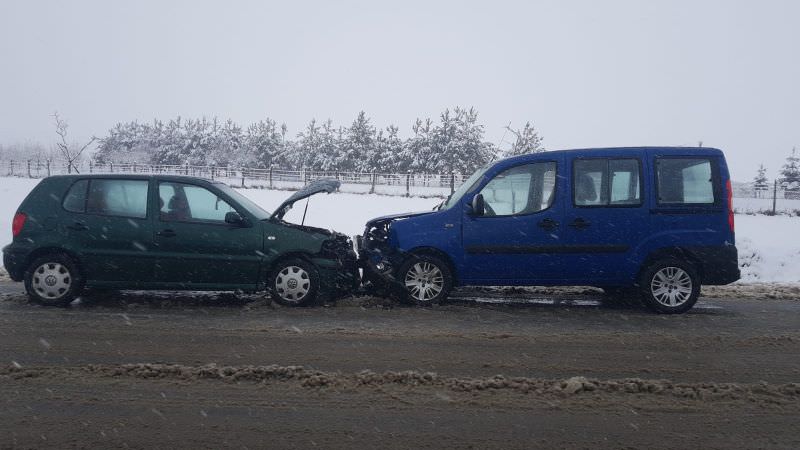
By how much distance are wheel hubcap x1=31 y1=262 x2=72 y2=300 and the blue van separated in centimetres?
365

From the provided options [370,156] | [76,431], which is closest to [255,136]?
[370,156]

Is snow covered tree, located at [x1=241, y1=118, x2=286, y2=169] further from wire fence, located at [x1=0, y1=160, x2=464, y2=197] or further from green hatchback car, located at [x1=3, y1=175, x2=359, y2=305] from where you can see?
green hatchback car, located at [x1=3, y1=175, x2=359, y2=305]

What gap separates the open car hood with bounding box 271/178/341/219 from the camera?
7.50 metres

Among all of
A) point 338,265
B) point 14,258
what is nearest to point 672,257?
point 338,265

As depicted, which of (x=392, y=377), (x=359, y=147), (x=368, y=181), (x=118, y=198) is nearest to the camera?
(x=392, y=377)

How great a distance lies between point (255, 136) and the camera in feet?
189

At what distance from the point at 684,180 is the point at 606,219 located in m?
1.03

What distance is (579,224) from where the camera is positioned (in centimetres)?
705

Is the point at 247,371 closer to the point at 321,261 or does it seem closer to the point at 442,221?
the point at 321,261

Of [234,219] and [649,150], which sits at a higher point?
[649,150]

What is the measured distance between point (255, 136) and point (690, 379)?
185 ft

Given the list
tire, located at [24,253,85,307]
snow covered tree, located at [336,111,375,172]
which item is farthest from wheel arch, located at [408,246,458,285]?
snow covered tree, located at [336,111,375,172]

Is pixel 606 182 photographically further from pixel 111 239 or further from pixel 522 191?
pixel 111 239

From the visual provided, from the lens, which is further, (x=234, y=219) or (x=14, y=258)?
(x=234, y=219)
